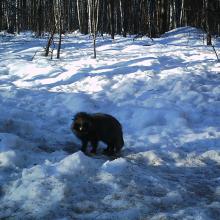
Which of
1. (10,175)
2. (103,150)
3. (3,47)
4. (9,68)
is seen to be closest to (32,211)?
(10,175)

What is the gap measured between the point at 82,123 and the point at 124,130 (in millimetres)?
2369

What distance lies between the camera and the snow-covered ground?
5062mm

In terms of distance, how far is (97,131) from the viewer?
25.1 feet

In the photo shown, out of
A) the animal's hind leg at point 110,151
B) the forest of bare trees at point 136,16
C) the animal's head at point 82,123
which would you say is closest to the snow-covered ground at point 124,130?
the animal's hind leg at point 110,151

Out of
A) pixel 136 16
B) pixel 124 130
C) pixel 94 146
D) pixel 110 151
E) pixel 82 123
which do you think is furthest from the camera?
pixel 136 16

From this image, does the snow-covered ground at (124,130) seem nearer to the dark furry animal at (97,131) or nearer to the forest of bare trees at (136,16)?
the dark furry animal at (97,131)

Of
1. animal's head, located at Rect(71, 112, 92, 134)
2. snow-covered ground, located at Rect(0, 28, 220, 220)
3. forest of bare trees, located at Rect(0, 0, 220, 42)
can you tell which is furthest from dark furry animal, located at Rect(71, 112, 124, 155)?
forest of bare trees, located at Rect(0, 0, 220, 42)

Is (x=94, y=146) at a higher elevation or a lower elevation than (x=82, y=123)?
lower

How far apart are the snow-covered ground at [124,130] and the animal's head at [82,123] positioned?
441 mm

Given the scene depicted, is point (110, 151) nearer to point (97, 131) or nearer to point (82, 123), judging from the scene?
point (97, 131)

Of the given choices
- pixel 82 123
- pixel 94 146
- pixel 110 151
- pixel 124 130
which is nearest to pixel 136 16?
pixel 124 130

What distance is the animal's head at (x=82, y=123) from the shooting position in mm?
7328

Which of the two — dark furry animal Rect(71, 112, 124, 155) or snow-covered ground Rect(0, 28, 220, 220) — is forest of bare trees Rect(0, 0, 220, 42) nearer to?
snow-covered ground Rect(0, 28, 220, 220)

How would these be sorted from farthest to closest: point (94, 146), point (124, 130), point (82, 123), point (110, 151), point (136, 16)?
point (136, 16)
point (124, 130)
point (110, 151)
point (94, 146)
point (82, 123)
